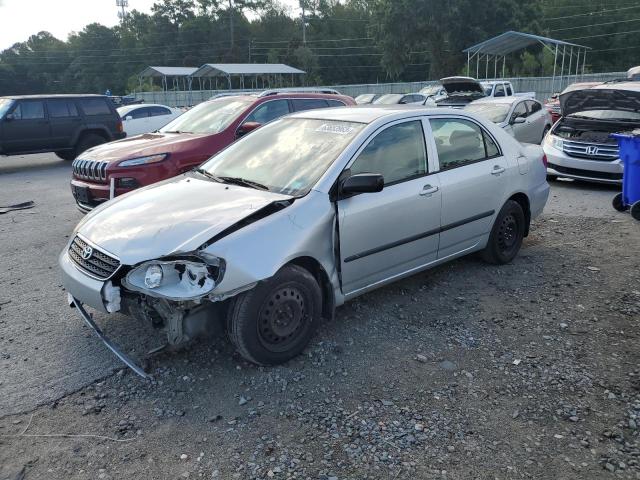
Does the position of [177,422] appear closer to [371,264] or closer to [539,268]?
[371,264]

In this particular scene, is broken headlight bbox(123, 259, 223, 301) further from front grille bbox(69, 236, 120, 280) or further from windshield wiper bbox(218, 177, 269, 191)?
windshield wiper bbox(218, 177, 269, 191)

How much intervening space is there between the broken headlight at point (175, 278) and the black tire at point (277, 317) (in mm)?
270

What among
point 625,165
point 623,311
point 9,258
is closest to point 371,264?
point 623,311

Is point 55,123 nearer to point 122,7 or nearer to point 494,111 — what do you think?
point 494,111

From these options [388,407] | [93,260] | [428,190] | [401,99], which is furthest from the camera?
[401,99]

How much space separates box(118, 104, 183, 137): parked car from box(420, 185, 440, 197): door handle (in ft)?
48.2

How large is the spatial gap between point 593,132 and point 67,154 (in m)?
13.2

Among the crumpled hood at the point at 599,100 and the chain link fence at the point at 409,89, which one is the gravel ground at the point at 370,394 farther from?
the chain link fence at the point at 409,89

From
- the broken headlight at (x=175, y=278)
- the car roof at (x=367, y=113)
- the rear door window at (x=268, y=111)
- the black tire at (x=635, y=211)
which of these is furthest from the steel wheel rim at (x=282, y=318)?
the black tire at (x=635, y=211)

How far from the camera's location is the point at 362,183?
12.3 ft

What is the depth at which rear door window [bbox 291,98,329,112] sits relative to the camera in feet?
28.3

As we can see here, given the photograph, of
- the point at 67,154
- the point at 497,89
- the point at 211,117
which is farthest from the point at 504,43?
the point at 211,117

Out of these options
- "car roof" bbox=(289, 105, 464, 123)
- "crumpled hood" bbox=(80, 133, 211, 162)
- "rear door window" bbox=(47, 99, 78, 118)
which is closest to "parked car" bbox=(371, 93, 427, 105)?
"rear door window" bbox=(47, 99, 78, 118)

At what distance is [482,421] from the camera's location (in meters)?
3.08
